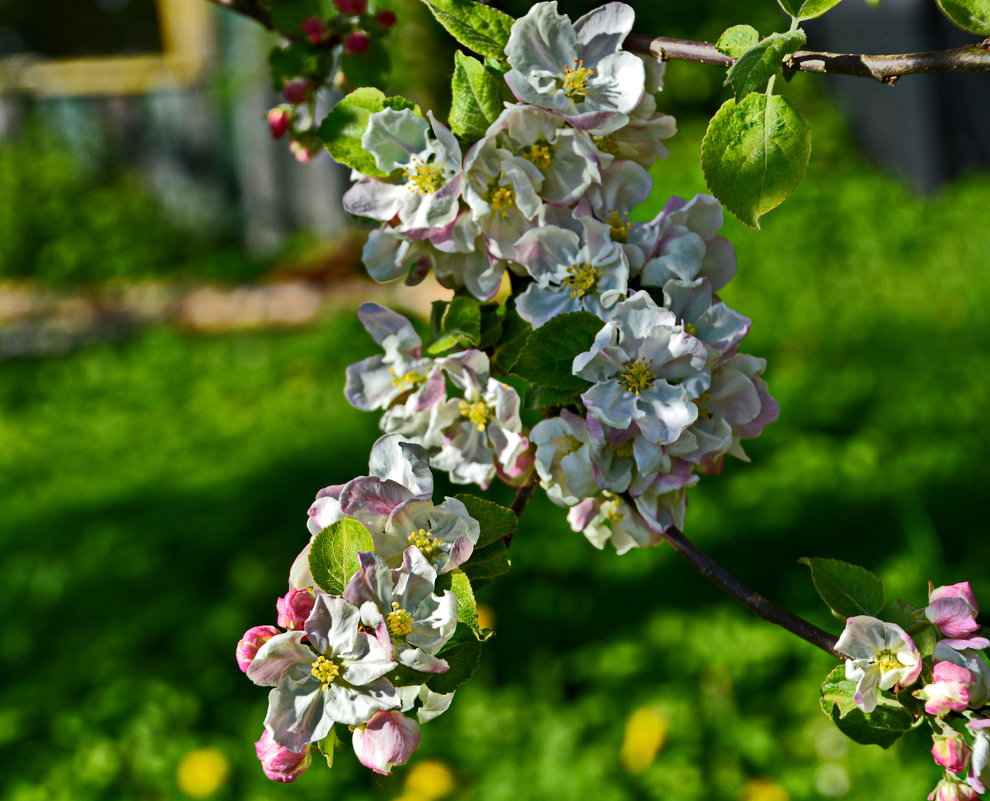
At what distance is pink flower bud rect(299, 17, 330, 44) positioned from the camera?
2.81 feet

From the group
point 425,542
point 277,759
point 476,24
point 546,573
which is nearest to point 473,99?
point 476,24

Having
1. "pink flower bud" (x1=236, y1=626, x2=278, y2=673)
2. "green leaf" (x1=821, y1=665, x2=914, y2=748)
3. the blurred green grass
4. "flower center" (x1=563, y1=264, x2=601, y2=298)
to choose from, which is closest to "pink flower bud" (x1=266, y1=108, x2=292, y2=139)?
"flower center" (x1=563, y1=264, x2=601, y2=298)

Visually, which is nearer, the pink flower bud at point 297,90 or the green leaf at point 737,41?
the green leaf at point 737,41

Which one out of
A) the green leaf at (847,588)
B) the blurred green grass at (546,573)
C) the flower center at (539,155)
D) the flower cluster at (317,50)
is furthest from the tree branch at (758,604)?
the blurred green grass at (546,573)

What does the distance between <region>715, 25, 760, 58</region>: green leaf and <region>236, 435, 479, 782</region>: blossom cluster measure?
0.27m

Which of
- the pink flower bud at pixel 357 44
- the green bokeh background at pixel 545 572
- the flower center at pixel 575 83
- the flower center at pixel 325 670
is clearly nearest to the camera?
the flower center at pixel 325 670

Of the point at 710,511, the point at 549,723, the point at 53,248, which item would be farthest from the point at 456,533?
the point at 53,248

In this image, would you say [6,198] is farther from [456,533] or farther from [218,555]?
[456,533]

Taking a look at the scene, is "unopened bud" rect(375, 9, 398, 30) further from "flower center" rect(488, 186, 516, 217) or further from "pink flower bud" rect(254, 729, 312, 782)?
"pink flower bud" rect(254, 729, 312, 782)

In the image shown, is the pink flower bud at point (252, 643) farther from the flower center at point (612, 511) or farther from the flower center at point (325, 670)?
the flower center at point (612, 511)

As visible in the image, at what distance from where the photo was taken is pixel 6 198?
19.2ft

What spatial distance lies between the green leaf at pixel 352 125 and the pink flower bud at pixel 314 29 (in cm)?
26

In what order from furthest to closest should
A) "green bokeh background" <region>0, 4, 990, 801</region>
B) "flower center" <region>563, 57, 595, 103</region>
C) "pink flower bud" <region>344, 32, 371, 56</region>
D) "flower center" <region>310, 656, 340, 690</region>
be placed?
1. "green bokeh background" <region>0, 4, 990, 801</region>
2. "pink flower bud" <region>344, 32, 371, 56</region>
3. "flower center" <region>563, 57, 595, 103</region>
4. "flower center" <region>310, 656, 340, 690</region>

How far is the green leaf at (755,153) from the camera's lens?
556 millimetres
